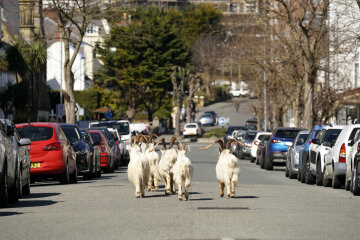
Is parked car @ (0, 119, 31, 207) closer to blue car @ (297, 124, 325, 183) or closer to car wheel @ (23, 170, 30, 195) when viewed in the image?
car wheel @ (23, 170, 30, 195)

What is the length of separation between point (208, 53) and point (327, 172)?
370 feet

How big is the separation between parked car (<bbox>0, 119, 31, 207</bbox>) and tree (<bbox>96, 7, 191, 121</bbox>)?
7823cm

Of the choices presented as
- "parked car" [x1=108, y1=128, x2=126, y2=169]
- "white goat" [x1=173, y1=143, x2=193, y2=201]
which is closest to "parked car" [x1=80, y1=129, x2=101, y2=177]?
"parked car" [x1=108, y1=128, x2=126, y2=169]

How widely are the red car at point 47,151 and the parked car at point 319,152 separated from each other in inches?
268

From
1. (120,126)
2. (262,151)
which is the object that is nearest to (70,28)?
(120,126)

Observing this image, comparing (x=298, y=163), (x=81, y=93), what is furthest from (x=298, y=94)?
(x=81, y=93)

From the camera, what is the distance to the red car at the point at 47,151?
24672mm

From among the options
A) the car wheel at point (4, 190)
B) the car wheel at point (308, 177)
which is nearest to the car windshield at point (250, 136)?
the car wheel at point (308, 177)

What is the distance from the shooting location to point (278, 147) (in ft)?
125

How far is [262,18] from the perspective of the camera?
164ft

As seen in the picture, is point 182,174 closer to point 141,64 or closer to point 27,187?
point 27,187

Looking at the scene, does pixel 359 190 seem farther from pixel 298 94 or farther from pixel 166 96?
pixel 166 96

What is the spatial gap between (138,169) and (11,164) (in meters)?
2.48

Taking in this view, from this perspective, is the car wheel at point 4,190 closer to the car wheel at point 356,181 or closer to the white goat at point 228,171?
the white goat at point 228,171
